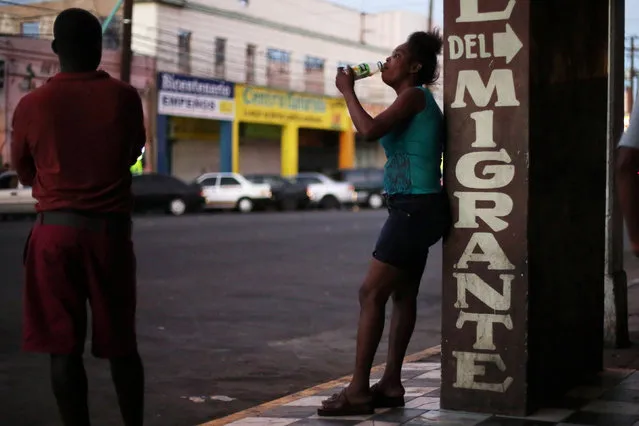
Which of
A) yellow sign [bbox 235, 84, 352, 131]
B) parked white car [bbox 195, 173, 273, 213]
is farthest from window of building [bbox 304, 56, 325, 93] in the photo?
parked white car [bbox 195, 173, 273, 213]

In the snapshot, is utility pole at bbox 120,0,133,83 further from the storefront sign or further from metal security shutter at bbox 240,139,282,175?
the storefront sign

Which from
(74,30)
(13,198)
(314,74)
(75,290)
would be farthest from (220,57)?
(75,290)

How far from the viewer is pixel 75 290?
366cm

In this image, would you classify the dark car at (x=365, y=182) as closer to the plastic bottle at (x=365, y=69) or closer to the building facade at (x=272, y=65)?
the building facade at (x=272, y=65)

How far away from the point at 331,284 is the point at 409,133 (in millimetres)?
7256

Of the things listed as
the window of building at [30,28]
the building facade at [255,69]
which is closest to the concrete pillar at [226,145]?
the building facade at [255,69]

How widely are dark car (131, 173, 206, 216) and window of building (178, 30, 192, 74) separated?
7281 millimetres

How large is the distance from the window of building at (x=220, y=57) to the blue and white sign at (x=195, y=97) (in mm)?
416

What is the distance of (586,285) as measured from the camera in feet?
17.1

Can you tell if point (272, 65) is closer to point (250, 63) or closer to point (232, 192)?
point (250, 63)

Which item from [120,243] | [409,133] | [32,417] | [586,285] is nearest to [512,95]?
[409,133]

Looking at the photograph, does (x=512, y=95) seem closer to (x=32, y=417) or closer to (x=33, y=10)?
(x=32, y=417)

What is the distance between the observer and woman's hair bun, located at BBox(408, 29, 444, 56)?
15.1 ft

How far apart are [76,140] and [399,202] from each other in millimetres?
1520
